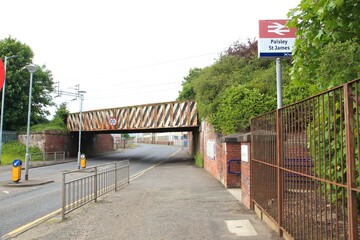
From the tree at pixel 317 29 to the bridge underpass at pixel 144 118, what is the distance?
24.0 meters

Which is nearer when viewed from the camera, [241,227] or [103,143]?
[241,227]

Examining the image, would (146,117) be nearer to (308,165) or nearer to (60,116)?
(60,116)

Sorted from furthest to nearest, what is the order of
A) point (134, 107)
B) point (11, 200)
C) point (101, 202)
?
point (134, 107)
point (11, 200)
point (101, 202)

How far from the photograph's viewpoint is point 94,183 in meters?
9.82

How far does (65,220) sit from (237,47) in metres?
19.1

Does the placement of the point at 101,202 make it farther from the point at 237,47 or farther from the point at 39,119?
the point at 39,119

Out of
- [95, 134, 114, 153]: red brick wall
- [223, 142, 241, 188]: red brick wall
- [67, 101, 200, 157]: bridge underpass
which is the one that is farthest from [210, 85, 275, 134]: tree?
[95, 134, 114, 153]: red brick wall

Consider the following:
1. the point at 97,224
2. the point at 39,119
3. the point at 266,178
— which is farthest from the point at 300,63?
the point at 39,119

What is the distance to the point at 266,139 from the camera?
22.0 feet

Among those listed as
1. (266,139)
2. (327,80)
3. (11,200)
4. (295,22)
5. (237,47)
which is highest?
(237,47)

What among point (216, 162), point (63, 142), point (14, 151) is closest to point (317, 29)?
point (216, 162)

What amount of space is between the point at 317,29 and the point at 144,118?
29.3m

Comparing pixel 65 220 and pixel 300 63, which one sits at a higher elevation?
pixel 300 63

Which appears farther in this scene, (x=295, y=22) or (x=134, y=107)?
(x=134, y=107)
